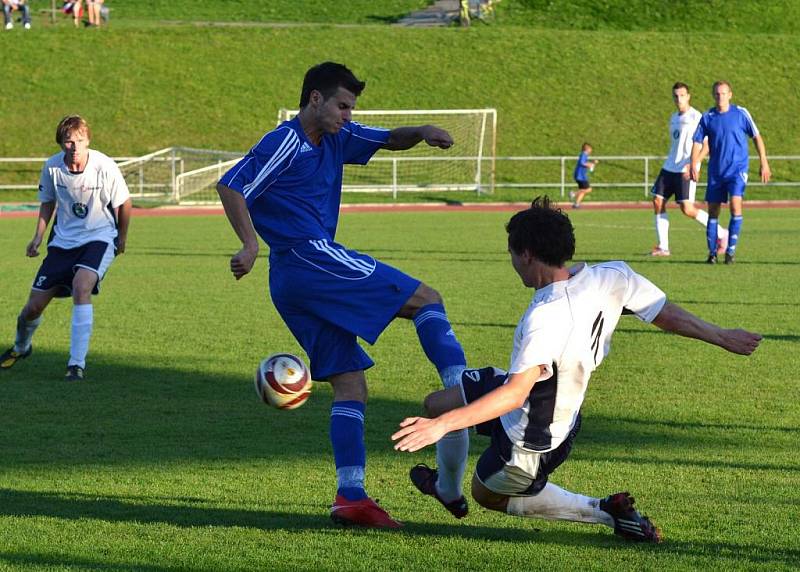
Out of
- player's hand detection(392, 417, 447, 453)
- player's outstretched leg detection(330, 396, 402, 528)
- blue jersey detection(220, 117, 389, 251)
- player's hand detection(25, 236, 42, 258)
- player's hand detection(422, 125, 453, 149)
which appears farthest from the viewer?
player's hand detection(25, 236, 42, 258)

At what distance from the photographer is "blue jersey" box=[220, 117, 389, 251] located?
5.10 meters

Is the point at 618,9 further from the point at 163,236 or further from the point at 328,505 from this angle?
the point at 328,505

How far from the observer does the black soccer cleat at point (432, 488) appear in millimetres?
4980

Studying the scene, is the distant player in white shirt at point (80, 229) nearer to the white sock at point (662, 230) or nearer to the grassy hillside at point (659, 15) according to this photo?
the white sock at point (662, 230)

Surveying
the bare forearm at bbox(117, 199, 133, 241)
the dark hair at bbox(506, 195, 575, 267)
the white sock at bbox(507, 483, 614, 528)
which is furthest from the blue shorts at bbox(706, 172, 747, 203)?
the dark hair at bbox(506, 195, 575, 267)

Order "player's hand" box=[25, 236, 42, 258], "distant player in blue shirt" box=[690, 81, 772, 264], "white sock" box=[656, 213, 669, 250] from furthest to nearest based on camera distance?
"white sock" box=[656, 213, 669, 250]
"distant player in blue shirt" box=[690, 81, 772, 264]
"player's hand" box=[25, 236, 42, 258]

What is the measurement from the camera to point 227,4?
51.4 m

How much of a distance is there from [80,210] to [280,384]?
13.3ft

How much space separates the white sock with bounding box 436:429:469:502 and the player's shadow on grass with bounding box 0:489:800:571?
15cm

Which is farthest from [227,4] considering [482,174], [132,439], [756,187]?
[132,439]

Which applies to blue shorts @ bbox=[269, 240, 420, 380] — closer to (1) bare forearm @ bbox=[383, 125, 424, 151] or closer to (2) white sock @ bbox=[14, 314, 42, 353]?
(1) bare forearm @ bbox=[383, 125, 424, 151]

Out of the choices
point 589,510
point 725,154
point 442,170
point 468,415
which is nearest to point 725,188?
point 725,154

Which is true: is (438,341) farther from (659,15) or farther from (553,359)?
(659,15)

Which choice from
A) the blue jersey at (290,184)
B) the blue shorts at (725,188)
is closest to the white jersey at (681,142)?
the blue shorts at (725,188)
